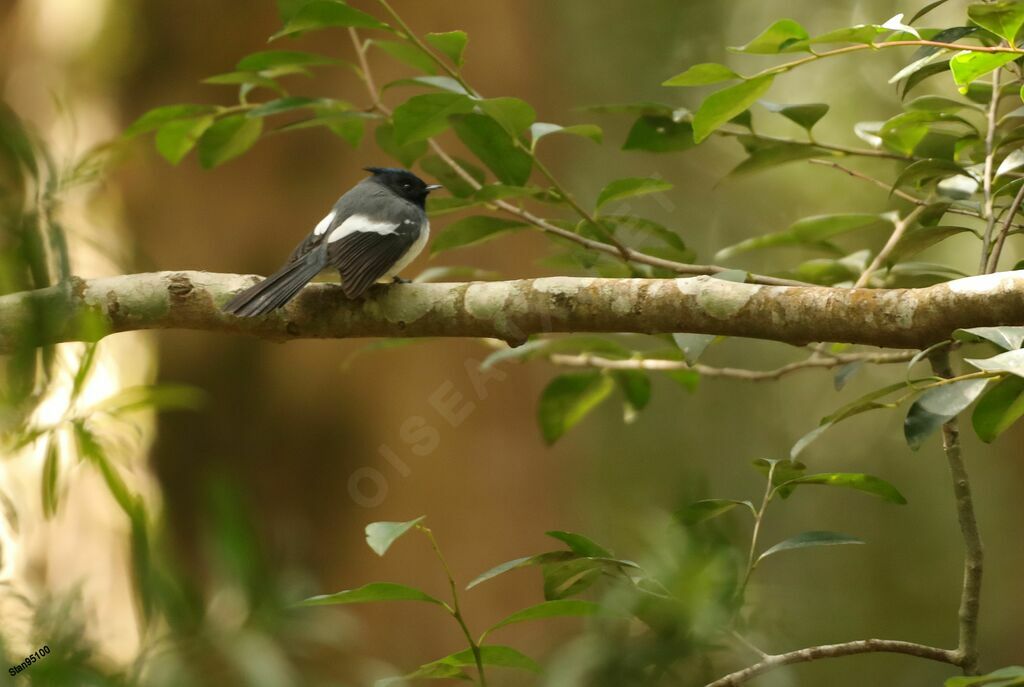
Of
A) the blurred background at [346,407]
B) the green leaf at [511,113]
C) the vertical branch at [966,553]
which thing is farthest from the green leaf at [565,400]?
the vertical branch at [966,553]

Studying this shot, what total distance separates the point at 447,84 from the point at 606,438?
540cm

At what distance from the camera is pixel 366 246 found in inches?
87.6

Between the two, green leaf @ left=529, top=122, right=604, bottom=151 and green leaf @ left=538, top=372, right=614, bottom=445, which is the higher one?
green leaf @ left=529, top=122, right=604, bottom=151

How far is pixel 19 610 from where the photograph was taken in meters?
0.50

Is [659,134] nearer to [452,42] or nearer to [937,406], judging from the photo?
[452,42]

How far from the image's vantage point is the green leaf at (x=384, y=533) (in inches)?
45.3

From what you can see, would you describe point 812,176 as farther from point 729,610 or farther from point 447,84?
point 729,610

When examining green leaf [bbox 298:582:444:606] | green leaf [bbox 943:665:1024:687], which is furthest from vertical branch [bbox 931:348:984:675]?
green leaf [bbox 298:582:444:606]

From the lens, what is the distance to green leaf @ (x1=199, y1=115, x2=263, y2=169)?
209 centimetres

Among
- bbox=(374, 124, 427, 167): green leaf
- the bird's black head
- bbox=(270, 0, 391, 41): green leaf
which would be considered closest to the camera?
bbox=(270, 0, 391, 41): green leaf

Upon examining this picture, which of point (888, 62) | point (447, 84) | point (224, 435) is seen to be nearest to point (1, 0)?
point (224, 435)

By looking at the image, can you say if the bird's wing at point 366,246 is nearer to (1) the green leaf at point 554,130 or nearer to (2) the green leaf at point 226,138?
(2) the green leaf at point 226,138

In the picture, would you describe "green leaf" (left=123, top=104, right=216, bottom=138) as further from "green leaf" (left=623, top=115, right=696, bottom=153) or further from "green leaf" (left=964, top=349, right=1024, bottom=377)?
"green leaf" (left=964, top=349, right=1024, bottom=377)

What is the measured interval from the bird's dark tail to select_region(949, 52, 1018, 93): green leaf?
121 cm
